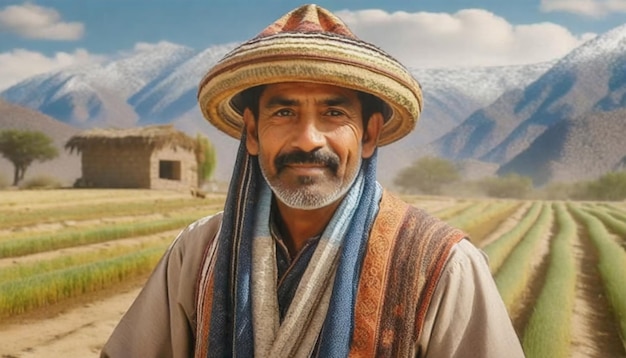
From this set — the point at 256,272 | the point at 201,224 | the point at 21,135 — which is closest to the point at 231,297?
the point at 256,272

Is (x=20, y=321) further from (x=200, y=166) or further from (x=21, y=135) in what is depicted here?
(x=21, y=135)

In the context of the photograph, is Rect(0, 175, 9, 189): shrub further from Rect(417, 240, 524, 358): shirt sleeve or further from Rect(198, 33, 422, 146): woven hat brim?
Rect(417, 240, 524, 358): shirt sleeve

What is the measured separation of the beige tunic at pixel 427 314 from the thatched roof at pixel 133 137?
23.3 meters

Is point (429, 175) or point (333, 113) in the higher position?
point (333, 113)

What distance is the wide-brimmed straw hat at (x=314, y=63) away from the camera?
5.56 ft

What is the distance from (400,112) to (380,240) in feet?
1.37

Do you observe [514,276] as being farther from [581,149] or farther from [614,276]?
[581,149]

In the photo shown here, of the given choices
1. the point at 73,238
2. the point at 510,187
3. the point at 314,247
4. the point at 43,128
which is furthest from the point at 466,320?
the point at 43,128

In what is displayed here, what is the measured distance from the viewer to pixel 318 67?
1.69m

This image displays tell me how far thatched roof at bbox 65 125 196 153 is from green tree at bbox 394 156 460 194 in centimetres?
5538

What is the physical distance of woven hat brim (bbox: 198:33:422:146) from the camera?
1691mm


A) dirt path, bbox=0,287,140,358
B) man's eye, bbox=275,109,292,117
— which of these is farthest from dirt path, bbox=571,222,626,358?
man's eye, bbox=275,109,292,117

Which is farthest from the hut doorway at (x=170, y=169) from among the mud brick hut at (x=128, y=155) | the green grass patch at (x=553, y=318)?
the green grass patch at (x=553, y=318)

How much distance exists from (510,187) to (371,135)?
71453mm
